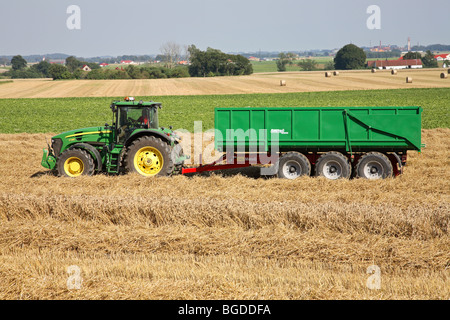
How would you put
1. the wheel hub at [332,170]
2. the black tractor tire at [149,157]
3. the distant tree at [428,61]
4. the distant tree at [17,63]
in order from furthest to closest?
1. the distant tree at [17,63]
2. the distant tree at [428,61]
3. the wheel hub at [332,170]
4. the black tractor tire at [149,157]

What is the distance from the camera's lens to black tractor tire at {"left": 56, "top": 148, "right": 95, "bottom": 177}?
11984 millimetres

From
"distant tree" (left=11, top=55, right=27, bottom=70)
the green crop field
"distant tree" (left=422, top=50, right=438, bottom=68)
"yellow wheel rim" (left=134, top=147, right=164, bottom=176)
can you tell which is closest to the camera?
"yellow wheel rim" (left=134, top=147, right=164, bottom=176)

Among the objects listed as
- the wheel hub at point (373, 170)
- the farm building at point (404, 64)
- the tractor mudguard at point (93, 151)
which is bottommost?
the wheel hub at point (373, 170)

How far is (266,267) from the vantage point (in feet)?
23.0

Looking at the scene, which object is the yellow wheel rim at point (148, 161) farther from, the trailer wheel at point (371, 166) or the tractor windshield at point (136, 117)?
the trailer wheel at point (371, 166)

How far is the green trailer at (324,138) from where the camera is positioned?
1194 centimetres

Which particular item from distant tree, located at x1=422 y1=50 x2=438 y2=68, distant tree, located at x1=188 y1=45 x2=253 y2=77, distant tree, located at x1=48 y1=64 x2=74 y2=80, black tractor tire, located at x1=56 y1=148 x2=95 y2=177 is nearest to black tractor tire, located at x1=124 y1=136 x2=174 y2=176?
black tractor tire, located at x1=56 y1=148 x2=95 y2=177

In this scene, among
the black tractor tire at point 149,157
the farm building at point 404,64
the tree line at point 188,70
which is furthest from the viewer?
the farm building at point 404,64

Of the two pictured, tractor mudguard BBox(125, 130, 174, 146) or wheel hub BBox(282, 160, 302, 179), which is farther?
Answer: wheel hub BBox(282, 160, 302, 179)

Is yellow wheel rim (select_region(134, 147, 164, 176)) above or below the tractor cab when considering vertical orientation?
below

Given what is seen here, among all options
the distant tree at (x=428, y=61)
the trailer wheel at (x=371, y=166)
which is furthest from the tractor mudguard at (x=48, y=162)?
the distant tree at (x=428, y=61)

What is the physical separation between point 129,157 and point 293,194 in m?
4.00
